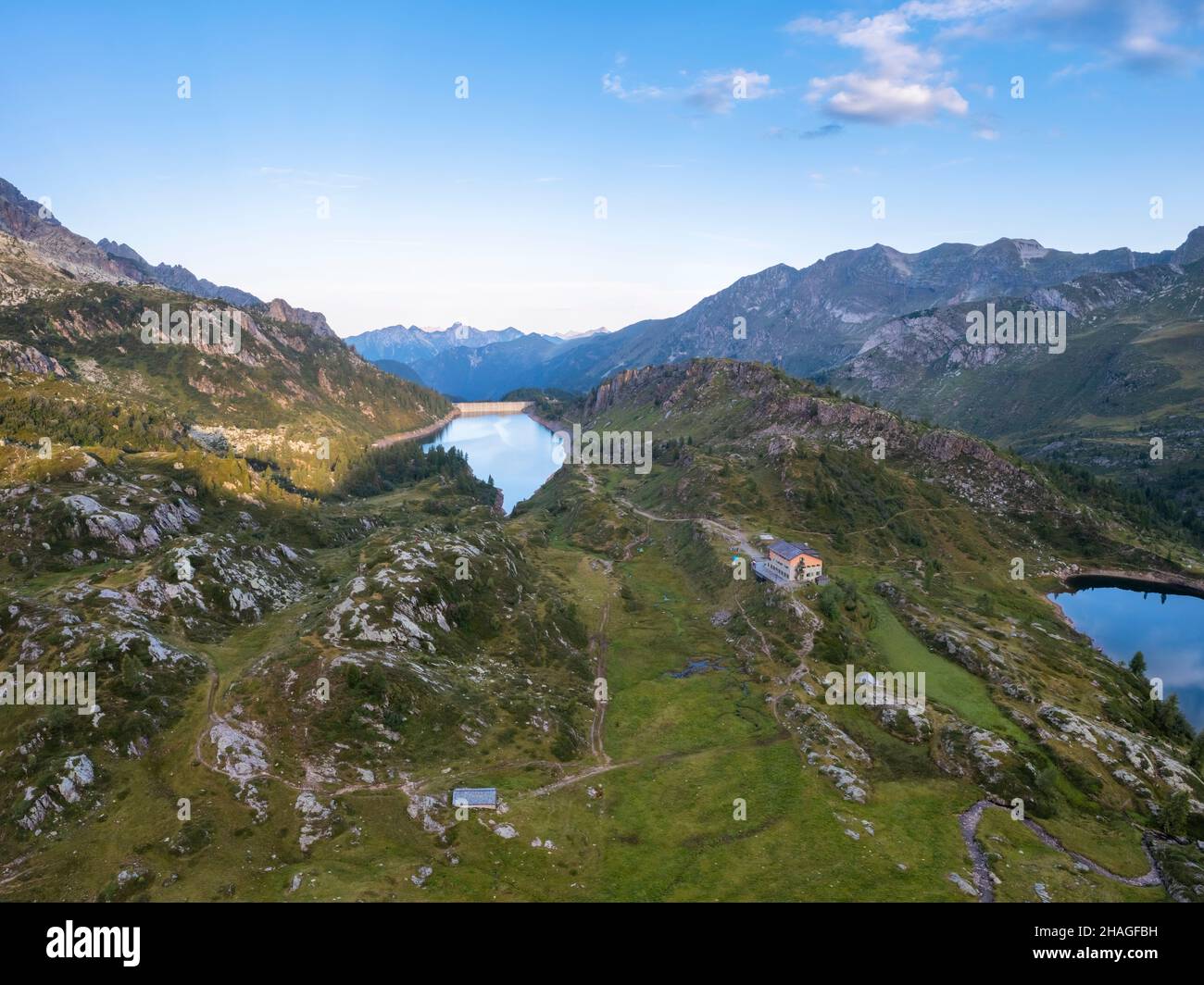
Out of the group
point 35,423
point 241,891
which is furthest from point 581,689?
point 35,423

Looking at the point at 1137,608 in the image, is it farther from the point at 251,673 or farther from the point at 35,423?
the point at 35,423

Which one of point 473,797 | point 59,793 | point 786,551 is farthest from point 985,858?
point 59,793

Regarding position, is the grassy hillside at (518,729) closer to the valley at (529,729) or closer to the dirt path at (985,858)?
the valley at (529,729)

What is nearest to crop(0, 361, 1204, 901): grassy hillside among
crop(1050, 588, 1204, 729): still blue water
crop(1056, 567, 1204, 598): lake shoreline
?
crop(1050, 588, 1204, 729): still blue water

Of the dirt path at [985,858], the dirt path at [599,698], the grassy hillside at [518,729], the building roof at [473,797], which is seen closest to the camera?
the grassy hillside at [518,729]

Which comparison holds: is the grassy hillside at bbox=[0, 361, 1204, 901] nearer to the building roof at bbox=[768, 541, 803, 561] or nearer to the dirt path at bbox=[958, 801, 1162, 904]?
the dirt path at bbox=[958, 801, 1162, 904]

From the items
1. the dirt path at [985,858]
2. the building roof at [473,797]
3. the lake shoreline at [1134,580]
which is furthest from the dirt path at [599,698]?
the lake shoreline at [1134,580]

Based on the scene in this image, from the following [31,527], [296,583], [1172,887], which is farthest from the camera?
[296,583]
